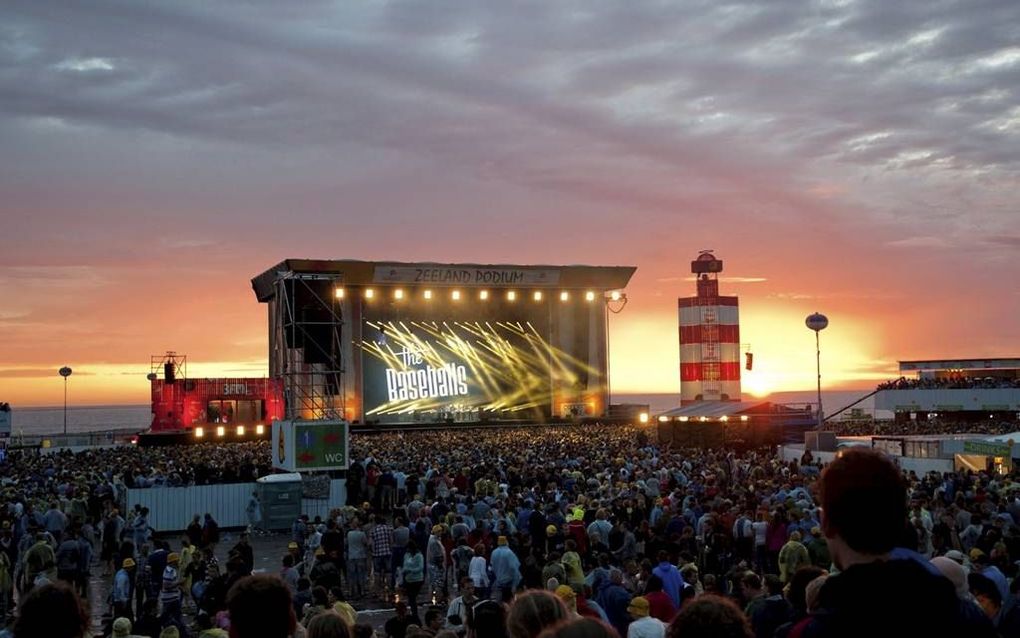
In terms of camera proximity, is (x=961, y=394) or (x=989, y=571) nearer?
(x=989, y=571)

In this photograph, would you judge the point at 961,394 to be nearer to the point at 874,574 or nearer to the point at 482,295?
the point at 482,295

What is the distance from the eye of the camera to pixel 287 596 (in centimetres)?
370

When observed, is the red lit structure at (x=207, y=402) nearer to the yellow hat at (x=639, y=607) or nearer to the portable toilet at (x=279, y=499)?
the portable toilet at (x=279, y=499)

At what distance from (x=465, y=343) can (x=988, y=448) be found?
109ft

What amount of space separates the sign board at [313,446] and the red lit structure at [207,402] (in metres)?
26.0

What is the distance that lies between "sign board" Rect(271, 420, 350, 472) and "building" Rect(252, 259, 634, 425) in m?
23.2

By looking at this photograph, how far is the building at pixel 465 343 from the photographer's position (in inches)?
2071

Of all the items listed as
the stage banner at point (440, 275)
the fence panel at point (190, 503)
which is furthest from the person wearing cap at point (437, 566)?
the stage banner at point (440, 275)

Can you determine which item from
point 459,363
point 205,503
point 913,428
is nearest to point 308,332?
point 205,503

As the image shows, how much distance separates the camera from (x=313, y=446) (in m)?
26.0

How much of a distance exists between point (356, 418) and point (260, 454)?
15143 millimetres

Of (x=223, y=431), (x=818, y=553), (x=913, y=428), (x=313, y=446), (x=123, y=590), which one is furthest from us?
(x=913, y=428)

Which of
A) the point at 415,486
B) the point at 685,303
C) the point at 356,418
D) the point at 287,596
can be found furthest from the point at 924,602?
the point at 685,303

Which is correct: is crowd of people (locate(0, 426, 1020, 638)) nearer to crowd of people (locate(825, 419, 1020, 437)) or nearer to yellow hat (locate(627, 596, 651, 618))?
yellow hat (locate(627, 596, 651, 618))
